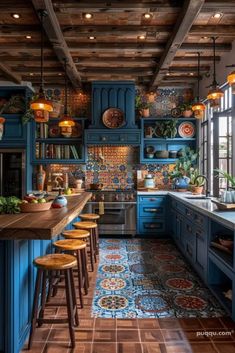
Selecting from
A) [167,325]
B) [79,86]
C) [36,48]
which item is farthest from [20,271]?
[79,86]

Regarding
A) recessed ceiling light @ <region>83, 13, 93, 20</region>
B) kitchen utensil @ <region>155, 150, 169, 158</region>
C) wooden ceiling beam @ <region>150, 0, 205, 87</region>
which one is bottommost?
kitchen utensil @ <region>155, 150, 169, 158</region>

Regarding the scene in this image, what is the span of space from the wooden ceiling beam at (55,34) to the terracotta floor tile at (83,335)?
9.62ft

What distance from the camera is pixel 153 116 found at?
20.9 feet

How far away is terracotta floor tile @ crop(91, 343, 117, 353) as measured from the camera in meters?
2.16

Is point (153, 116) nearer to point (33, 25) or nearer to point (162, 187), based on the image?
point (162, 187)

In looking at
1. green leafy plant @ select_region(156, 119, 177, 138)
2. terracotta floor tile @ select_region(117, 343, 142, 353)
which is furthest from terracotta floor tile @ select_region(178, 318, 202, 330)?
green leafy plant @ select_region(156, 119, 177, 138)

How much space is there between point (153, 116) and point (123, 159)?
1.13 metres

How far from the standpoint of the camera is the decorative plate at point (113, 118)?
5926 mm

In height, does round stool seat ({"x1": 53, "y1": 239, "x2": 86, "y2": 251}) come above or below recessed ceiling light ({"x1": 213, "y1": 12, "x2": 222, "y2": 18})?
below

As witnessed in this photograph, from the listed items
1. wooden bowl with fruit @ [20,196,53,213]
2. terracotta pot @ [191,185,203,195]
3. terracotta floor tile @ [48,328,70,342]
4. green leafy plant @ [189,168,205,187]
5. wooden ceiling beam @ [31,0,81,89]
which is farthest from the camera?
green leafy plant @ [189,168,205,187]

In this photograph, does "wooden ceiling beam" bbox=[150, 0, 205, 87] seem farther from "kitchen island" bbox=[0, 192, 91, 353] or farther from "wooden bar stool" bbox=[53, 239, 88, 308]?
"wooden bar stool" bbox=[53, 239, 88, 308]

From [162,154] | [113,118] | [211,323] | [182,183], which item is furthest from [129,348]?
[113,118]

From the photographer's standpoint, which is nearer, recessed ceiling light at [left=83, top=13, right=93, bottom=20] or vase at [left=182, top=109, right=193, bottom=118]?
recessed ceiling light at [left=83, top=13, right=93, bottom=20]

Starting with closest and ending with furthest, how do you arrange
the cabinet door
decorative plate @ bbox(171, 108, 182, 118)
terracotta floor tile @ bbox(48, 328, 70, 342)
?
terracotta floor tile @ bbox(48, 328, 70, 342), the cabinet door, decorative plate @ bbox(171, 108, 182, 118)
